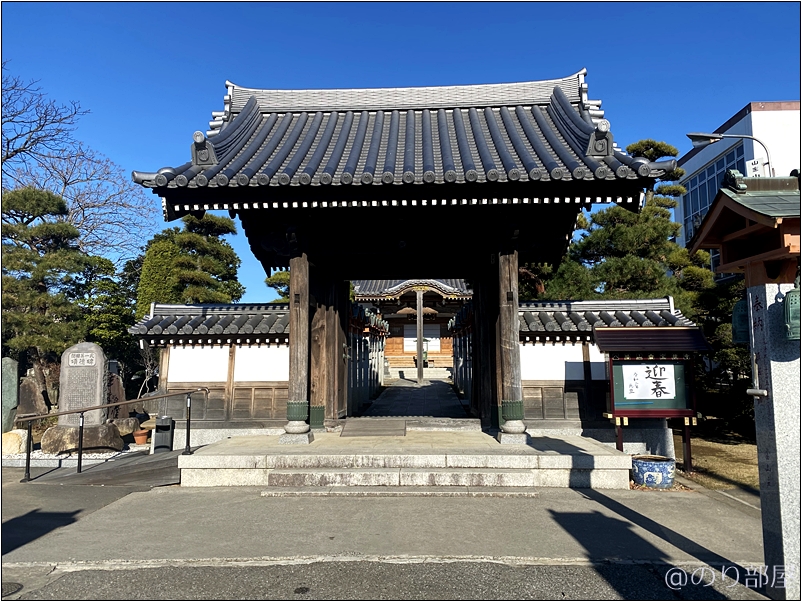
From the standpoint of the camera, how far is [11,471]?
32.8 ft

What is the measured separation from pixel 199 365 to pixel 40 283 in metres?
11.9

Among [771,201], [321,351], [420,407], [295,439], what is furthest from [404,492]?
[420,407]

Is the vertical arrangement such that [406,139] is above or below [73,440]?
above

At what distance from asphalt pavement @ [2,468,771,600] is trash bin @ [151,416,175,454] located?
3.51 meters

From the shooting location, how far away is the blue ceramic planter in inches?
291

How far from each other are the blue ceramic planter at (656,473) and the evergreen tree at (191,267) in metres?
16.4

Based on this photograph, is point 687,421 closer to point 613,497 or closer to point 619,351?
point 619,351

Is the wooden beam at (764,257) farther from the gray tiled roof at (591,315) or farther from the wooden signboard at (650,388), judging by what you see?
the gray tiled roof at (591,315)

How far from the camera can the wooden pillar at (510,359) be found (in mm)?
8398

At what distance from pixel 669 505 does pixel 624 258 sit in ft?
28.6

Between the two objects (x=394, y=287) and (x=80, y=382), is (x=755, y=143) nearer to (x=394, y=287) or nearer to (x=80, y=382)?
(x=394, y=287)

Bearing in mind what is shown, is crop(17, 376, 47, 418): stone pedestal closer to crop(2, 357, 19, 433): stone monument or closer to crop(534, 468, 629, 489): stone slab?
crop(2, 357, 19, 433): stone monument

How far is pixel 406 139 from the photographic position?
33.2 feet

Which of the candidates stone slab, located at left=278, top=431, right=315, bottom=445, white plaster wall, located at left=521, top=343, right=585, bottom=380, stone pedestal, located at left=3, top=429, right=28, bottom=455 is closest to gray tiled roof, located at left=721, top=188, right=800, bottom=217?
white plaster wall, located at left=521, top=343, right=585, bottom=380
